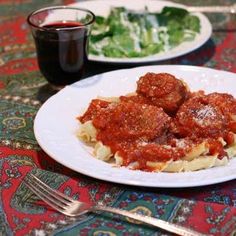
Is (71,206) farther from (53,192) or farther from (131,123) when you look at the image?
(131,123)

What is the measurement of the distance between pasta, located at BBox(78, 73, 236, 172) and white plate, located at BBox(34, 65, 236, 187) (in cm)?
7

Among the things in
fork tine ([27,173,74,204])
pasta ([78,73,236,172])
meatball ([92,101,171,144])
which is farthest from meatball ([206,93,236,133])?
fork tine ([27,173,74,204])

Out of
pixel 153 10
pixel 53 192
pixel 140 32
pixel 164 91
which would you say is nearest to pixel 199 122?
pixel 164 91

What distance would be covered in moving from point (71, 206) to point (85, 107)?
895mm

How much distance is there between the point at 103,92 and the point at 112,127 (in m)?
0.58

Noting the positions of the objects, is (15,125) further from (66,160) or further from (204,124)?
(204,124)

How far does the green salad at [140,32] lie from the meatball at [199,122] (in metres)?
1.07

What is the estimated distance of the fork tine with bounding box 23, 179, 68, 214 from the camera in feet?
6.91

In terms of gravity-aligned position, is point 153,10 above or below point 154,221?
below

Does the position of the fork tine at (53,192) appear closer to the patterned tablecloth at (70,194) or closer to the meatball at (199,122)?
the patterned tablecloth at (70,194)

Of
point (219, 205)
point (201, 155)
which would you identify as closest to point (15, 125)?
point (201, 155)

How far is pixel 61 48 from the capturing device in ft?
10.2

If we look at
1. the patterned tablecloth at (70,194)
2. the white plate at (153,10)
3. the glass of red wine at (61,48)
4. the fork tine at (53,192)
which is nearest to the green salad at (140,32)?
the white plate at (153,10)

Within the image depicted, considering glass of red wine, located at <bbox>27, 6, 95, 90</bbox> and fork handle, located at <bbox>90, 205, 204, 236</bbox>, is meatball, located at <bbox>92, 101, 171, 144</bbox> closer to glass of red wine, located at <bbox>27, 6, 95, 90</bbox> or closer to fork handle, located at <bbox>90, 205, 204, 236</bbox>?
fork handle, located at <bbox>90, 205, 204, 236</bbox>
